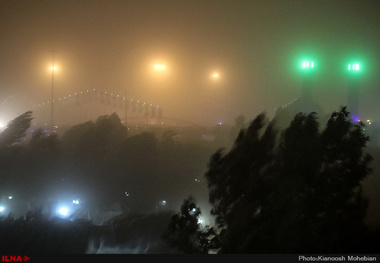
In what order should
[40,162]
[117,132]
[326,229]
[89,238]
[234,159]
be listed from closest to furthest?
1. [326,229]
2. [234,159]
3. [89,238]
4. [40,162]
5. [117,132]

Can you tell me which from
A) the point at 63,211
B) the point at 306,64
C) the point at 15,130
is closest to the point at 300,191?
the point at 306,64

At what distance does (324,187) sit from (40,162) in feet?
67.4

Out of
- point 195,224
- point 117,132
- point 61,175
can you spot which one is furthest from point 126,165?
point 195,224

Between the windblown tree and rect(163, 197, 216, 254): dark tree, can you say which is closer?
the windblown tree

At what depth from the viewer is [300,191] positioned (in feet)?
22.6

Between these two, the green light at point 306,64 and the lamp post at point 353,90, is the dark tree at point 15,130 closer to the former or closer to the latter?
the green light at point 306,64

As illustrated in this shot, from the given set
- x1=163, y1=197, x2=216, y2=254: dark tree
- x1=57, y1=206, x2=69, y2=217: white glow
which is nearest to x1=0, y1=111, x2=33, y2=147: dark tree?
x1=57, y1=206, x2=69, y2=217: white glow

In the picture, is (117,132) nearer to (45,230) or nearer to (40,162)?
(40,162)

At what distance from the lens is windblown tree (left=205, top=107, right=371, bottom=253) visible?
6.50 m

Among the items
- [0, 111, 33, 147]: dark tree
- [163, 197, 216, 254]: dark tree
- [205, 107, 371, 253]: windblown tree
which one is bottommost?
[0, 111, 33, 147]: dark tree

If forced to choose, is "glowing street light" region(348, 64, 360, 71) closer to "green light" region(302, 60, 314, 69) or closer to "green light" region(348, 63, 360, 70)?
"green light" region(348, 63, 360, 70)

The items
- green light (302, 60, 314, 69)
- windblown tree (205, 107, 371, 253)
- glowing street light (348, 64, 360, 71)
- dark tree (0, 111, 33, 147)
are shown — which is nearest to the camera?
windblown tree (205, 107, 371, 253)

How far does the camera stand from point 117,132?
968 inches

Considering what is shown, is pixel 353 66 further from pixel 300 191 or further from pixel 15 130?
pixel 15 130
